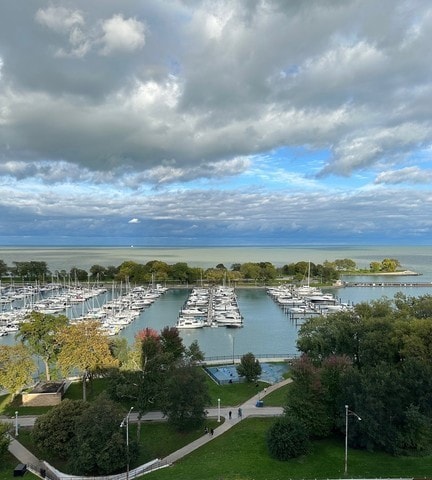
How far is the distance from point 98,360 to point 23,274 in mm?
108061

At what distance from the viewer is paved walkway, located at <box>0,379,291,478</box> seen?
27875mm

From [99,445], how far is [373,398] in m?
16.6

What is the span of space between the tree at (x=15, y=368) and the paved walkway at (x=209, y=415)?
8.75ft

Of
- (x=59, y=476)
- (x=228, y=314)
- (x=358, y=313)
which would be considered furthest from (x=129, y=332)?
(x=59, y=476)

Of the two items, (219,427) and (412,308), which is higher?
(412,308)

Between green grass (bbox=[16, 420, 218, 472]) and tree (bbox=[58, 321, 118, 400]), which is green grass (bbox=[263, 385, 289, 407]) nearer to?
green grass (bbox=[16, 420, 218, 472])

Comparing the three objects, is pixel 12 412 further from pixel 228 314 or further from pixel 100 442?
Answer: pixel 228 314

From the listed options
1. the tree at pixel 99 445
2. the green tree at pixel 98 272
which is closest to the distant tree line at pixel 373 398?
the tree at pixel 99 445

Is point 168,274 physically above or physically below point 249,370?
above

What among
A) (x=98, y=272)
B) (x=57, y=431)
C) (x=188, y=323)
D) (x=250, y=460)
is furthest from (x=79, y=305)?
(x=250, y=460)

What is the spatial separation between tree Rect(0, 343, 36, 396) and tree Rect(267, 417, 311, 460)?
20.6 m

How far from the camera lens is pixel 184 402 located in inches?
1188

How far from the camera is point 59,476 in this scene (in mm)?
25516

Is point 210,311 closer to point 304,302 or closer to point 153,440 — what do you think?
point 304,302
